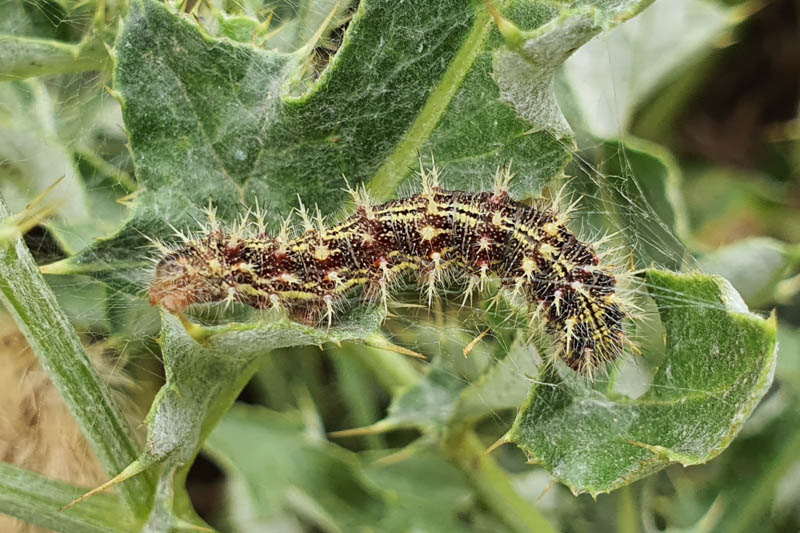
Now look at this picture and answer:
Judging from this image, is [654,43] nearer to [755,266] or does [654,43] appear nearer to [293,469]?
[755,266]

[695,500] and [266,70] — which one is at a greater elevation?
[266,70]

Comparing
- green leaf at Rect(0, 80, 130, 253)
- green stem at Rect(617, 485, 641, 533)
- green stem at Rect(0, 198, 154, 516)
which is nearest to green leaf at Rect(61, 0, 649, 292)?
green stem at Rect(0, 198, 154, 516)

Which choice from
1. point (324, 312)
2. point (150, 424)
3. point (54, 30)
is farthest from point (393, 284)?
point (54, 30)

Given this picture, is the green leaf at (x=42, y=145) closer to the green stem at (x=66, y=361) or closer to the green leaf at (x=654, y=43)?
the green stem at (x=66, y=361)

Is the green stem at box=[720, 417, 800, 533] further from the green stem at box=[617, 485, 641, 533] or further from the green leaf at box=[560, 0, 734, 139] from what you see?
the green leaf at box=[560, 0, 734, 139]

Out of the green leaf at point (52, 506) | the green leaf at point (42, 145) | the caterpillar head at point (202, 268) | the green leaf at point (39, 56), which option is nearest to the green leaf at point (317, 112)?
the caterpillar head at point (202, 268)

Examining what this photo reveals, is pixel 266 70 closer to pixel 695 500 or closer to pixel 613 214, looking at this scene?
pixel 613 214
